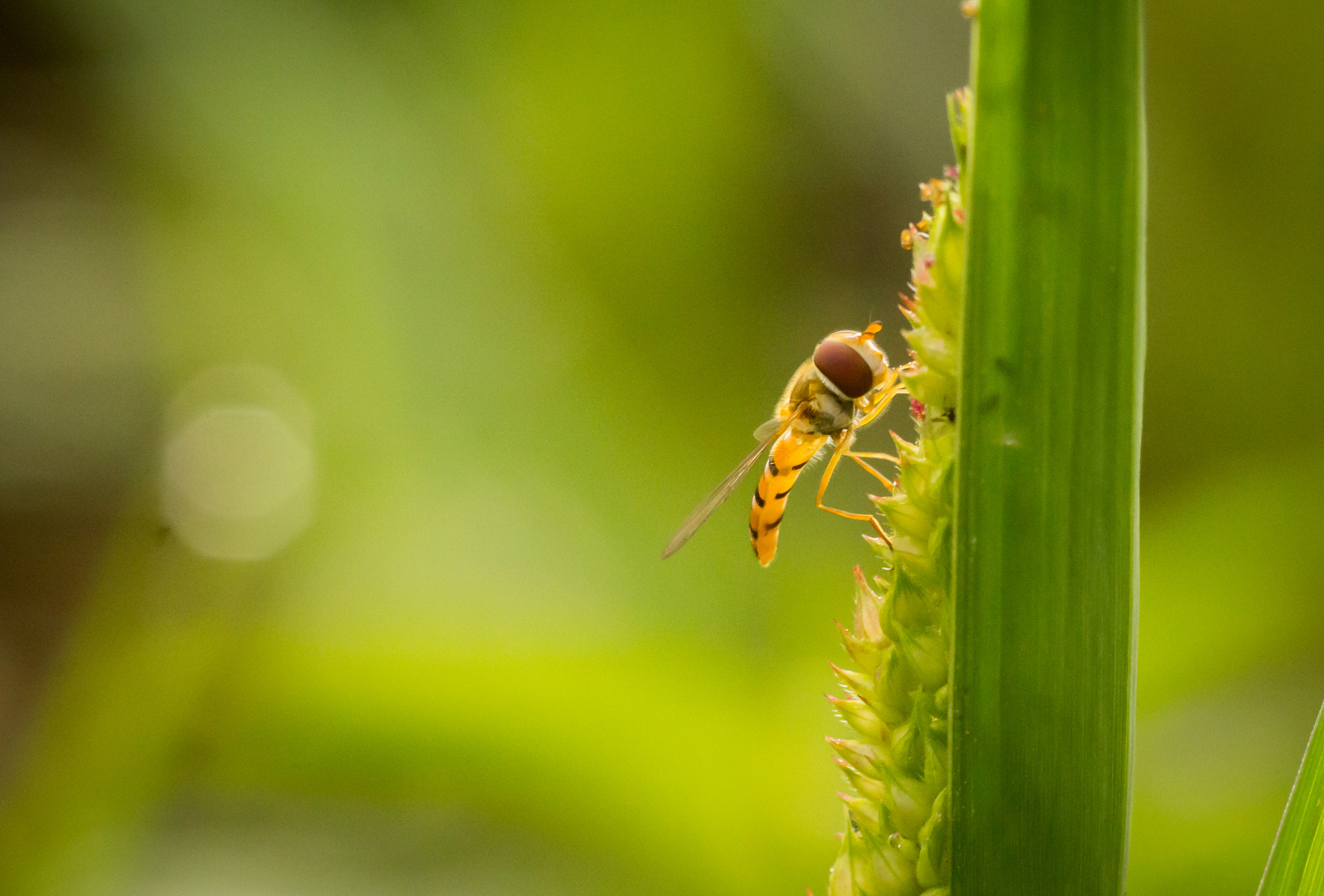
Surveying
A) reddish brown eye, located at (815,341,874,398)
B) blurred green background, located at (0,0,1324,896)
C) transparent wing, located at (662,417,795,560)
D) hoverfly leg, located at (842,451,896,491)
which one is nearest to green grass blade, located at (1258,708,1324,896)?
hoverfly leg, located at (842,451,896,491)

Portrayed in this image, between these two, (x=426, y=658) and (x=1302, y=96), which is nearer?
(x=426, y=658)

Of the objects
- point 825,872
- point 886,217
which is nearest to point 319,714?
point 825,872

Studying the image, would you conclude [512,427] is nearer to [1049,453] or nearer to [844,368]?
[844,368]

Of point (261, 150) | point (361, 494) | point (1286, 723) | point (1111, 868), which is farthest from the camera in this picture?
point (261, 150)

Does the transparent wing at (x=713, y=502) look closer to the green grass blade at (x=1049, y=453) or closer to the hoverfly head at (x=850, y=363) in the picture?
the hoverfly head at (x=850, y=363)

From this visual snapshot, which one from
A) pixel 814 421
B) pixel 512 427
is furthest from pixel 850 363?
pixel 512 427

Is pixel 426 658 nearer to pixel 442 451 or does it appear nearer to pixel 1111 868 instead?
pixel 442 451

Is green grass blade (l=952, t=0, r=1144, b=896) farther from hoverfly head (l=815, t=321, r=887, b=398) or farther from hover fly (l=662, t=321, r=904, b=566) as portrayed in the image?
hoverfly head (l=815, t=321, r=887, b=398)

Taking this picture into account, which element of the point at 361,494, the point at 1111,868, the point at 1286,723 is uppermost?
the point at 361,494
